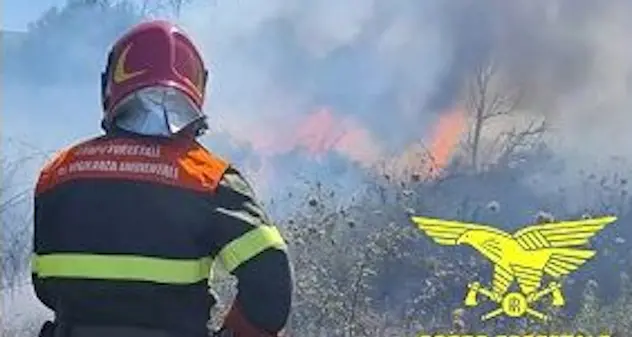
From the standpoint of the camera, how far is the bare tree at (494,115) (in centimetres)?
382

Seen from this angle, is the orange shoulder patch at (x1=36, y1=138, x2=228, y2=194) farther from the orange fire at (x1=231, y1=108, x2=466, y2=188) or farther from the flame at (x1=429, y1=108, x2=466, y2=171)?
the flame at (x1=429, y1=108, x2=466, y2=171)

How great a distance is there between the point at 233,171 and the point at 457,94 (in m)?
1.17

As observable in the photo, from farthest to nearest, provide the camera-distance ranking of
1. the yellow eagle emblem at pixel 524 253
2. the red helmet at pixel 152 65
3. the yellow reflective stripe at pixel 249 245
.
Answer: the yellow eagle emblem at pixel 524 253, the red helmet at pixel 152 65, the yellow reflective stripe at pixel 249 245

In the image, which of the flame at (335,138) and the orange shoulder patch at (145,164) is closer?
the orange shoulder patch at (145,164)

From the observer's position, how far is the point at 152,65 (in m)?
2.84

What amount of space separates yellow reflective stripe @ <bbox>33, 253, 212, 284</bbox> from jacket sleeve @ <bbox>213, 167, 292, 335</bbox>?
0.05 meters

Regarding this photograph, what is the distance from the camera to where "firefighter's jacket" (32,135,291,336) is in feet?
8.95

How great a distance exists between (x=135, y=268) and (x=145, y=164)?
19 centimetres

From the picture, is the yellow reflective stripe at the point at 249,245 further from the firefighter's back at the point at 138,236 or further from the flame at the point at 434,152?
the flame at the point at 434,152

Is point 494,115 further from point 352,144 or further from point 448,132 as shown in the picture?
point 352,144

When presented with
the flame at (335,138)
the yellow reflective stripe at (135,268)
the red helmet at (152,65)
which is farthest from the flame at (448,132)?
the yellow reflective stripe at (135,268)

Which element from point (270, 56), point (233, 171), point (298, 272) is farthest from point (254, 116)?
point (233, 171)

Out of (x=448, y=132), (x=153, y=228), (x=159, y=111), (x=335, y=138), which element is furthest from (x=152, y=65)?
(x=448, y=132)

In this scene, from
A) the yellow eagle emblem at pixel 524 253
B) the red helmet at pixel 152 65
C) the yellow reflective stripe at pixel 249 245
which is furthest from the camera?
the yellow eagle emblem at pixel 524 253
